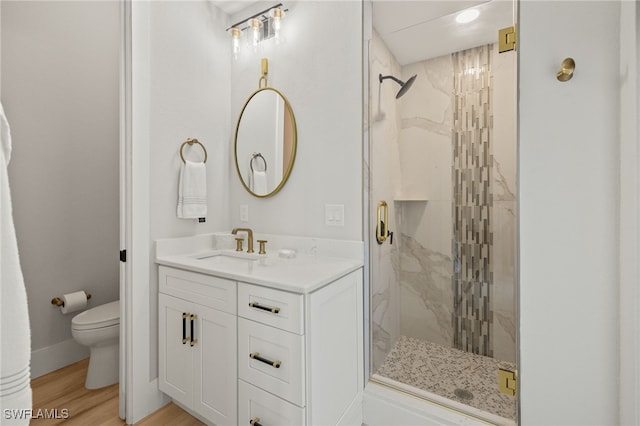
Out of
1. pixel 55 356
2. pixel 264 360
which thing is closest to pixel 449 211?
pixel 264 360

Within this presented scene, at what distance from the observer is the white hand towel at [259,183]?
207 centimetres

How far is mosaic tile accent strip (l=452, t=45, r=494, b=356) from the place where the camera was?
2.23 metres

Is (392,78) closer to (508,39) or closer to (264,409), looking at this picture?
(508,39)

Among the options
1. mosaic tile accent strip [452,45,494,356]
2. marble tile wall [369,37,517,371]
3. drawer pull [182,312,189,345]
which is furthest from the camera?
mosaic tile accent strip [452,45,494,356]

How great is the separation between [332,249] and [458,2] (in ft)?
5.55

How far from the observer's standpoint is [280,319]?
1242 mm

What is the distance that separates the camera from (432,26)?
208 cm

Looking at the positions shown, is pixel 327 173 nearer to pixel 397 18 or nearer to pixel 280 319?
pixel 280 319

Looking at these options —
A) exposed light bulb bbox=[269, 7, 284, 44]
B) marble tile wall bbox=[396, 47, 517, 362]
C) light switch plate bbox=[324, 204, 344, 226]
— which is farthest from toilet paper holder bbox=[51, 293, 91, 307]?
marble tile wall bbox=[396, 47, 517, 362]

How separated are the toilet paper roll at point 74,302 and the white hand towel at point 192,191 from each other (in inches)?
41.4

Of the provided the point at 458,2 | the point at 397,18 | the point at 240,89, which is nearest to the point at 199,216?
the point at 240,89

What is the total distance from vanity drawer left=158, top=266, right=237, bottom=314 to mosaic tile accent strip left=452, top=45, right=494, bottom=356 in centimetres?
175

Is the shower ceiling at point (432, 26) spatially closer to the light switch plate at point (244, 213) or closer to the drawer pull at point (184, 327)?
the light switch plate at point (244, 213)
